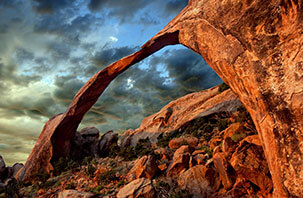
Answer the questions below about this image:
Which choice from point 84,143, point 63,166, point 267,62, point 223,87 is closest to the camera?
point 267,62

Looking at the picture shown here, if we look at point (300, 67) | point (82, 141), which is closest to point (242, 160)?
point (300, 67)

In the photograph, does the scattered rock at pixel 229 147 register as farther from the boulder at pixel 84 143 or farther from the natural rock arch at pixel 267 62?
the boulder at pixel 84 143

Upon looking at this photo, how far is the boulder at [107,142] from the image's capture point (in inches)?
699

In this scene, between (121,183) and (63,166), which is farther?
(63,166)

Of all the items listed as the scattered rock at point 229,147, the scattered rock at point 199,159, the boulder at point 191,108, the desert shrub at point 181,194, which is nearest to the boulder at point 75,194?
the desert shrub at point 181,194

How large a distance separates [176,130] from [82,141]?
11.1m

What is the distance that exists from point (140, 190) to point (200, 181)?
247cm

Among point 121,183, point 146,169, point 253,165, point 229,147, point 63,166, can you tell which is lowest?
point 253,165

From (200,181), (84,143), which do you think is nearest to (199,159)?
(200,181)

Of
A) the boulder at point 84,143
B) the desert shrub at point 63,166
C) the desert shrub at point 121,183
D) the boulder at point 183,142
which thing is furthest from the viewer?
the boulder at point 84,143

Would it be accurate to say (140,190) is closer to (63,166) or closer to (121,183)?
(121,183)

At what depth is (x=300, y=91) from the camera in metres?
2.94

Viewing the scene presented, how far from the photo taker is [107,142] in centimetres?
1848

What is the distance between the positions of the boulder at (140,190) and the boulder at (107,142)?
38.0 ft
